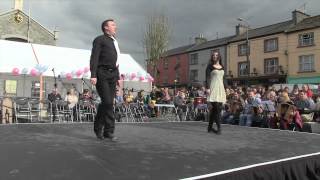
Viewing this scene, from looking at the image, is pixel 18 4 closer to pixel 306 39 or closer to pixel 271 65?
pixel 271 65

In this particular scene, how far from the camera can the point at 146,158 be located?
3.83m

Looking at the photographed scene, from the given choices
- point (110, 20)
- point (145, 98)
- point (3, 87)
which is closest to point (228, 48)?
point (145, 98)

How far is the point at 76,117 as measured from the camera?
12.8 m

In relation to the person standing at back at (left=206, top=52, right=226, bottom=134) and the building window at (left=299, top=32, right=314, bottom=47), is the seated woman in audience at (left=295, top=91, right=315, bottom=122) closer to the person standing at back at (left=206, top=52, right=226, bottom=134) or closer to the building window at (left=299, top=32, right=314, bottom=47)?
the person standing at back at (left=206, top=52, right=226, bottom=134)

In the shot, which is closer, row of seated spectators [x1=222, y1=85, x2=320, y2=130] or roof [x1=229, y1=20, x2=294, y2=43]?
row of seated spectators [x1=222, y1=85, x2=320, y2=130]

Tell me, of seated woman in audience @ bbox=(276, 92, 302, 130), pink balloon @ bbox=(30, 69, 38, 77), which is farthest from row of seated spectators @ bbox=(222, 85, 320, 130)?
pink balloon @ bbox=(30, 69, 38, 77)

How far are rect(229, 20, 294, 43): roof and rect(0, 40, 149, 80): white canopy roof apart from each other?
71.3 ft

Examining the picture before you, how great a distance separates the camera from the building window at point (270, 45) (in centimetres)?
3515

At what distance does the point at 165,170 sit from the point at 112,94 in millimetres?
1924

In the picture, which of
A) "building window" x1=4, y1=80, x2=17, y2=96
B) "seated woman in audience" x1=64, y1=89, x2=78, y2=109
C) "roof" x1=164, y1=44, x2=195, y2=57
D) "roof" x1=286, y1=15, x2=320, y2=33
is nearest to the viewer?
"seated woman in audience" x1=64, y1=89, x2=78, y2=109

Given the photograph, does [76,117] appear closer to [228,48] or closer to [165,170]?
[165,170]

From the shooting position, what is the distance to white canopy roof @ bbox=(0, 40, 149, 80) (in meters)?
13.7

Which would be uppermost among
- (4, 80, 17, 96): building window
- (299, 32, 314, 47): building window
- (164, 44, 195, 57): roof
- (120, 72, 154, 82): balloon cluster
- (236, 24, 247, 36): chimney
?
(236, 24, 247, 36): chimney

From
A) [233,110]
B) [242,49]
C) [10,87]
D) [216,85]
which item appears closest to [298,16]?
[242,49]
